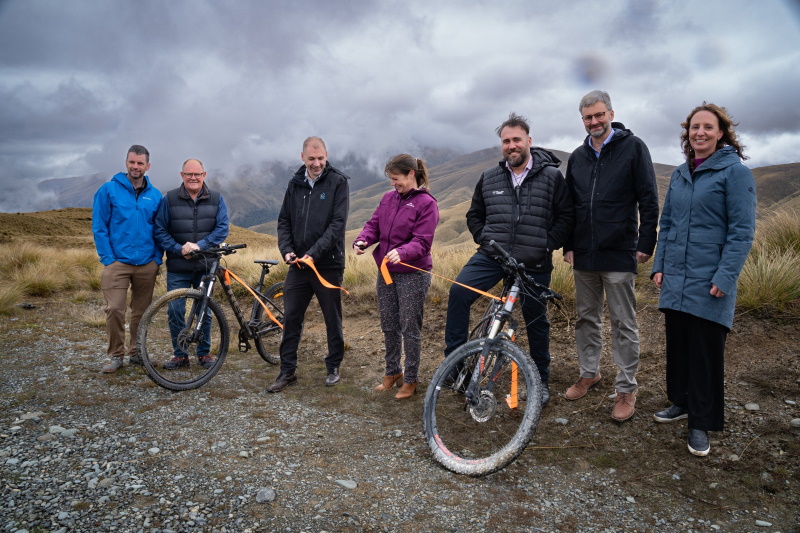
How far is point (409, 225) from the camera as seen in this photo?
457cm

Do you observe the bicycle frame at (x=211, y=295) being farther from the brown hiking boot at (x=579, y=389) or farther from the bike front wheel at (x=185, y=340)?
the brown hiking boot at (x=579, y=389)

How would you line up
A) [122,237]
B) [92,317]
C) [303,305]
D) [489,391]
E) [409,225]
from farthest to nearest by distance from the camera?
[92,317] → [122,237] → [303,305] → [409,225] → [489,391]

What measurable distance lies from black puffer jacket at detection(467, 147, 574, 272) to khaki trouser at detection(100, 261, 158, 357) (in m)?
4.07

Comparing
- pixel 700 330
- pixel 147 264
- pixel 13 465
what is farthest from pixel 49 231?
pixel 700 330

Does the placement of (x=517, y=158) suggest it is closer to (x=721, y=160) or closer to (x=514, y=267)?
(x=514, y=267)

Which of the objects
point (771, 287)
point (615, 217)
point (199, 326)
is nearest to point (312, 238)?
point (199, 326)

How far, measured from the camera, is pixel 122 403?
451 centimetres

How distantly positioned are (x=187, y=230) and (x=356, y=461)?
3.56 meters

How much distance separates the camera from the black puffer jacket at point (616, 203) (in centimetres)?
395

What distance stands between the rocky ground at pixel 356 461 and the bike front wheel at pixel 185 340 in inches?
8.3

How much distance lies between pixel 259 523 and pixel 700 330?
3357mm

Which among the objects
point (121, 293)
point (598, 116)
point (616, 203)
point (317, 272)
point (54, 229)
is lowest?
point (121, 293)

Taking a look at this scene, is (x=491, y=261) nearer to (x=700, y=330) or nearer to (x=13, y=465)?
(x=700, y=330)

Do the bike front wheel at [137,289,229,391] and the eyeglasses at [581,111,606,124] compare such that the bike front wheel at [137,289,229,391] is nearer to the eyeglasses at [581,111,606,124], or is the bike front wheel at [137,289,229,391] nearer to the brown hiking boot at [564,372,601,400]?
the brown hiking boot at [564,372,601,400]
